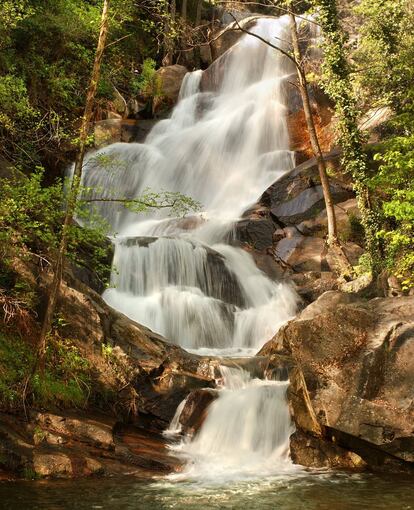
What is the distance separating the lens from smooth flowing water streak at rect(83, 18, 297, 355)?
15.4 meters

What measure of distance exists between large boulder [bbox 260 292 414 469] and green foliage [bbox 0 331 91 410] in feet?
12.9

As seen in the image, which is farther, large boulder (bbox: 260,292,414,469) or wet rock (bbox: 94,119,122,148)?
wet rock (bbox: 94,119,122,148)

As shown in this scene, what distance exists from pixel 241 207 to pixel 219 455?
14.7 m

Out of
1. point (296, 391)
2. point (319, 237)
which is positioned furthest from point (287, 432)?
point (319, 237)

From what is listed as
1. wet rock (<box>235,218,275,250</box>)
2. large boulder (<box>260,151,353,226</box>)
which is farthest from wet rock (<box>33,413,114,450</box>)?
large boulder (<box>260,151,353,226</box>)

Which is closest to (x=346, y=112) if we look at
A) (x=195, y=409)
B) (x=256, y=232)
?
(x=256, y=232)

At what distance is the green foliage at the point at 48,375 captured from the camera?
8.69 m

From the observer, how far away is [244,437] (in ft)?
31.9

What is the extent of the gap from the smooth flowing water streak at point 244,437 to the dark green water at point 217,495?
0.87 m

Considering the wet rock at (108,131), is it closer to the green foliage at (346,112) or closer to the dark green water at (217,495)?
the green foliage at (346,112)

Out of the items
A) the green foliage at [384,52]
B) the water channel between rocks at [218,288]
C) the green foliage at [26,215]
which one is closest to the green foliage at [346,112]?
the green foliage at [384,52]

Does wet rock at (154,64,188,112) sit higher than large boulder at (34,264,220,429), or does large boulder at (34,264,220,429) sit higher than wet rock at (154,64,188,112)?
wet rock at (154,64,188,112)

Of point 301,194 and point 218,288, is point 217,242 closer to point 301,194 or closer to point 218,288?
point 218,288

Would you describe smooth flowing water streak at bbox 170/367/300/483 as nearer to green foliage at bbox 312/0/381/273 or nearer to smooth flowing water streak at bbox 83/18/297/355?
smooth flowing water streak at bbox 83/18/297/355
